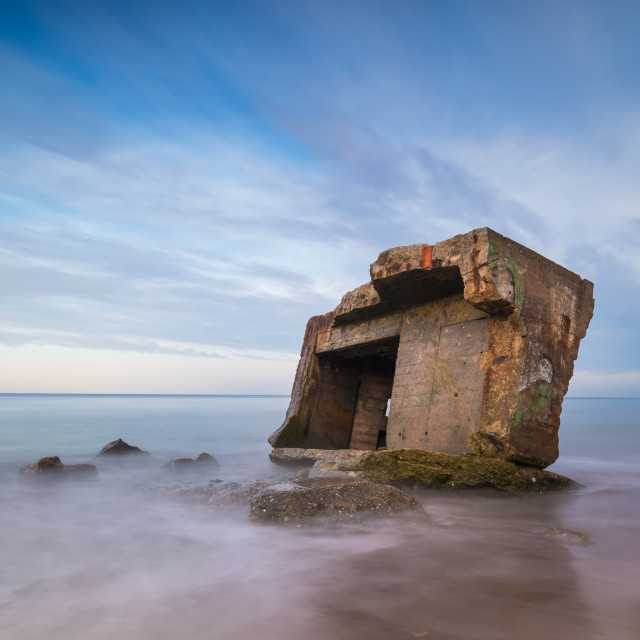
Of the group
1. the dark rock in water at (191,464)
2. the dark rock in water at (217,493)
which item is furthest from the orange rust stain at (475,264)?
the dark rock in water at (191,464)

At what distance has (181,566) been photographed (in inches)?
110

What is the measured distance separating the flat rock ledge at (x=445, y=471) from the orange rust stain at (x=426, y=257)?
73.5 inches

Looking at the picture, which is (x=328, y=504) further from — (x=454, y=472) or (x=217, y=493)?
(x=454, y=472)

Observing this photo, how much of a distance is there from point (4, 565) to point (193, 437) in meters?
11.9

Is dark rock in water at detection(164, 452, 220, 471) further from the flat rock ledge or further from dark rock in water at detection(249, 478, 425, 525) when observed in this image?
dark rock in water at detection(249, 478, 425, 525)

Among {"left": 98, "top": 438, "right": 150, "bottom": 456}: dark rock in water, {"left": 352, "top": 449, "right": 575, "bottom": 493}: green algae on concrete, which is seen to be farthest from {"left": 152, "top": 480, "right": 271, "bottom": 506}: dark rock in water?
{"left": 98, "top": 438, "right": 150, "bottom": 456}: dark rock in water

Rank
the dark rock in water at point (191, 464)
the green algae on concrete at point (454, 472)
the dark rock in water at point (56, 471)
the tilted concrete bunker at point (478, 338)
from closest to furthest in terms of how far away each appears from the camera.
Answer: the green algae on concrete at point (454, 472), the tilted concrete bunker at point (478, 338), the dark rock in water at point (56, 471), the dark rock in water at point (191, 464)

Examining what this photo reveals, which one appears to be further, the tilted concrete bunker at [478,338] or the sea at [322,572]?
the tilted concrete bunker at [478,338]

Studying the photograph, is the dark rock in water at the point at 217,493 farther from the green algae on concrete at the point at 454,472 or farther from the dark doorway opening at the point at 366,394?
the dark doorway opening at the point at 366,394

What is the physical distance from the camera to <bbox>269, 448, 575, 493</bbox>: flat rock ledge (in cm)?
475

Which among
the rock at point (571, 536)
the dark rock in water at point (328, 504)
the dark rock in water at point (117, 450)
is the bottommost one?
the dark rock in water at point (117, 450)

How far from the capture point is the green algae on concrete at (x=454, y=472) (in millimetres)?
4742

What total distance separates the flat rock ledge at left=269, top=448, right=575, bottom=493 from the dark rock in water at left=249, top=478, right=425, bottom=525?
1152 mm

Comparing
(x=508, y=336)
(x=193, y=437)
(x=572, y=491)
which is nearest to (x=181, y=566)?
(x=508, y=336)
